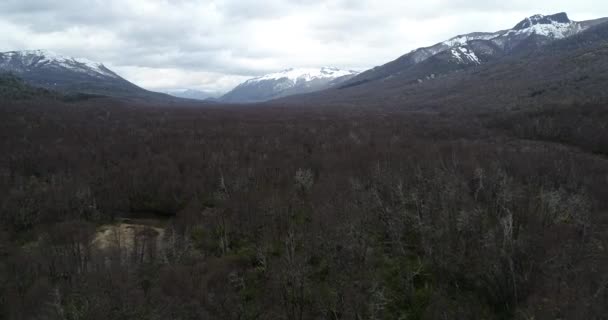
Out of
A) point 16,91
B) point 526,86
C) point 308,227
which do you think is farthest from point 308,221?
point 16,91

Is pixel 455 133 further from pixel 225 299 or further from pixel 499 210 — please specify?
pixel 225 299

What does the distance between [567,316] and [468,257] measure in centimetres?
996

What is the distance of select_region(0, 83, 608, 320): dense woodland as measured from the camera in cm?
2000

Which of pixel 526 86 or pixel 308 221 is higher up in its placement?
pixel 526 86

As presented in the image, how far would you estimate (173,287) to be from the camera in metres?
22.1

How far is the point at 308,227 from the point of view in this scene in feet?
112

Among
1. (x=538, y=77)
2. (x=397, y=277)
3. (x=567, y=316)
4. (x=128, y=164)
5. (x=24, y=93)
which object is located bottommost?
(x=397, y=277)

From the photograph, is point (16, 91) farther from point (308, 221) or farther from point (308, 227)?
point (308, 227)

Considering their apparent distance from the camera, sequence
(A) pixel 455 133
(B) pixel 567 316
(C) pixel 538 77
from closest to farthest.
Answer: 1. (B) pixel 567 316
2. (A) pixel 455 133
3. (C) pixel 538 77

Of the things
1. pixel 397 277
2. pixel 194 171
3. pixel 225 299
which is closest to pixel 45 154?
pixel 194 171

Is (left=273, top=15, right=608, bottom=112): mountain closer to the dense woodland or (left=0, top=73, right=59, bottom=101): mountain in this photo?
the dense woodland

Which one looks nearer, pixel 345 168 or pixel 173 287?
pixel 173 287

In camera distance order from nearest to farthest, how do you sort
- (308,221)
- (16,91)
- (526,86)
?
(308,221) < (16,91) < (526,86)

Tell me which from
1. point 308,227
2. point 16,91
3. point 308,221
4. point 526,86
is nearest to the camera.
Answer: point 308,227
